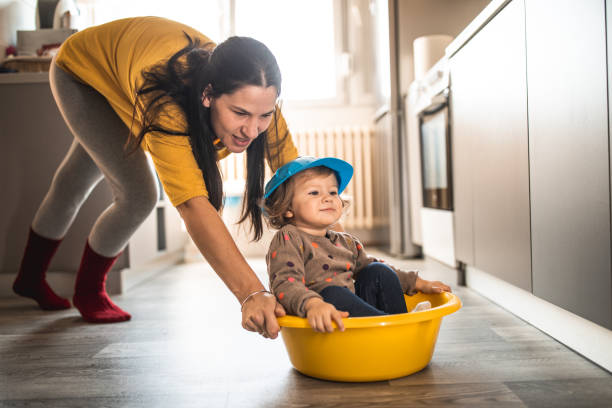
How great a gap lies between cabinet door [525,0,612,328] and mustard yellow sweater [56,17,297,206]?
1.93ft

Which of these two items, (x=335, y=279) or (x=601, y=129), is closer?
(x=601, y=129)

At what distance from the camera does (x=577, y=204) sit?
3.18 feet

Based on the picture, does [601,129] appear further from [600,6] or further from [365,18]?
[365,18]

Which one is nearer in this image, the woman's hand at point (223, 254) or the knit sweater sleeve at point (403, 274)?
the woman's hand at point (223, 254)

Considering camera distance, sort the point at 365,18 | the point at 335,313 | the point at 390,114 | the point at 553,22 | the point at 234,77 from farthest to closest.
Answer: the point at 365,18
the point at 390,114
the point at 553,22
the point at 234,77
the point at 335,313

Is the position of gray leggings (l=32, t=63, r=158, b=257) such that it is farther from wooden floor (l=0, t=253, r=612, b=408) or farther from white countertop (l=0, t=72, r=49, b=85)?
white countertop (l=0, t=72, r=49, b=85)

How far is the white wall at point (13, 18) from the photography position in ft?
7.52

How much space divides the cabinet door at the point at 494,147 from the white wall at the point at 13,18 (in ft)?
6.67

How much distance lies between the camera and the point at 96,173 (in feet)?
5.12

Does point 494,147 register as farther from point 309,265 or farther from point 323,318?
point 323,318

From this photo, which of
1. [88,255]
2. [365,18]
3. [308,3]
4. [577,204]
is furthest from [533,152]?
[308,3]

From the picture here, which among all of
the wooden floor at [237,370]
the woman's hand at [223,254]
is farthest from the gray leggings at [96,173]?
the woman's hand at [223,254]

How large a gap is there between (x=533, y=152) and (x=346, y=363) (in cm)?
69

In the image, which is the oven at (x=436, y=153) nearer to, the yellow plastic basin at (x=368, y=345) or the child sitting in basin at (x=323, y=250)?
the child sitting in basin at (x=323, y=250)
